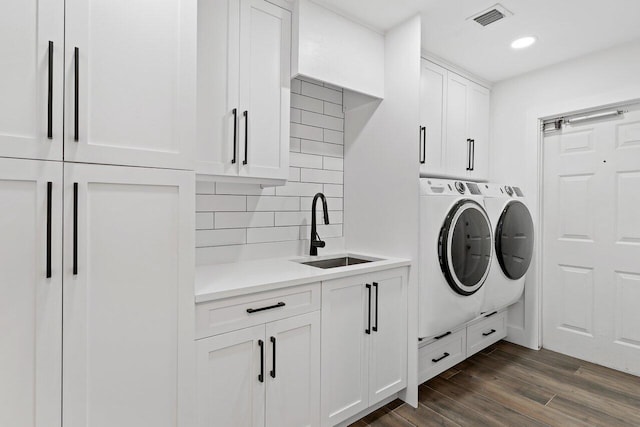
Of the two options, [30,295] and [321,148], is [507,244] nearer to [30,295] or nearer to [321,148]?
[321,148]

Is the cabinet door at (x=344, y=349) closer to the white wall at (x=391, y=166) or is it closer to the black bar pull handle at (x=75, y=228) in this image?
the white wall at (x=391, y=166)

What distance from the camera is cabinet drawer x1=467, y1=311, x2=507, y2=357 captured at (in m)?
2.75

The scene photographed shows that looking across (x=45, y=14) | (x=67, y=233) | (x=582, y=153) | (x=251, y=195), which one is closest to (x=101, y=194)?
(x=67, y=233)

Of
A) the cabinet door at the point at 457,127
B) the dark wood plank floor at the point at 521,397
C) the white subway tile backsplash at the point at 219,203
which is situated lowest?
the dark wood plank floor at the point at 521,397

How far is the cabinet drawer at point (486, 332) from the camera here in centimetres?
275

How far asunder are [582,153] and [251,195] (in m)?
2.68

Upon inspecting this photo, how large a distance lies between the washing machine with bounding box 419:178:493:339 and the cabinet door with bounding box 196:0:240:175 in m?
1.19

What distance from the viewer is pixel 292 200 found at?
2324 millimetres

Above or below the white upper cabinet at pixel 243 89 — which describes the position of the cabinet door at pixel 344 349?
below

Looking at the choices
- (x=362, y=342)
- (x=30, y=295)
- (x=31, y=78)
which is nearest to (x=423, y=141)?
(x=362, y=342)

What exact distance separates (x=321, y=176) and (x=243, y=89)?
2.90 feet

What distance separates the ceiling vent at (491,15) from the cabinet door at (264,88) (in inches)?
48.0

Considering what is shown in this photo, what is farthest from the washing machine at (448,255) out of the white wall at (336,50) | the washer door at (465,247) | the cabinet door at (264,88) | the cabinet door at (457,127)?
the cabinet door at (264,88)

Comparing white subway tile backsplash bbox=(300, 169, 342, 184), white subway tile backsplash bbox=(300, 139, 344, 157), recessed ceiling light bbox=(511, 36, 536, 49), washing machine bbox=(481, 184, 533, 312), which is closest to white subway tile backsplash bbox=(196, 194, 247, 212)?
white subway tile backsplash bbox=(300, 169, 342, 184)
